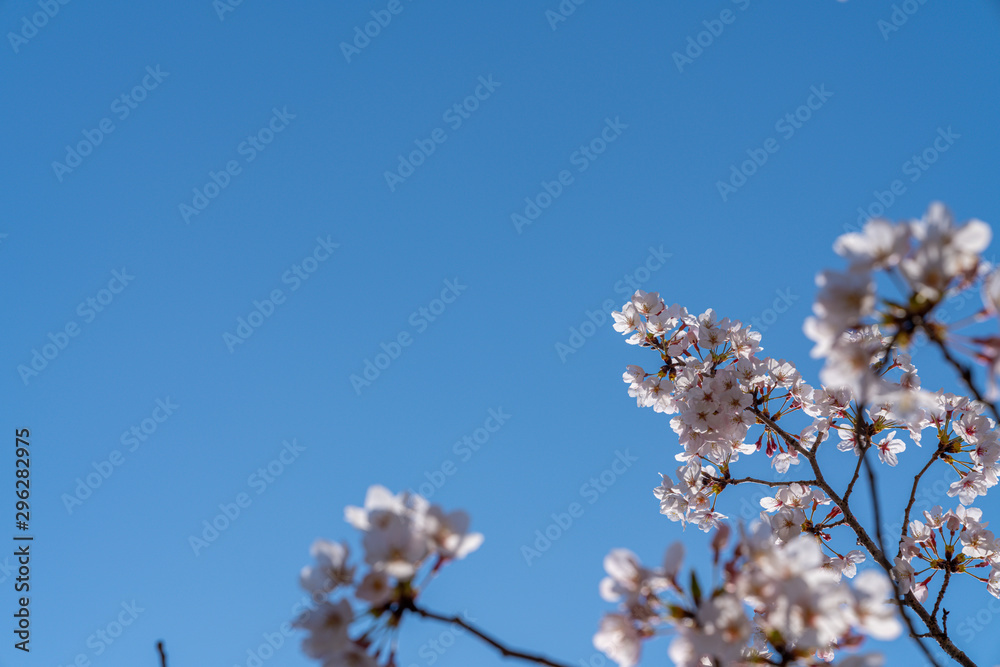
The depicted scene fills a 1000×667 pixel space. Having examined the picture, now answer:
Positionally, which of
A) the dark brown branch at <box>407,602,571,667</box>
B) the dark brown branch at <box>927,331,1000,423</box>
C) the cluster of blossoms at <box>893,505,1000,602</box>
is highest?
the cluster of blossoms at <box>893,505,1000,602</box>

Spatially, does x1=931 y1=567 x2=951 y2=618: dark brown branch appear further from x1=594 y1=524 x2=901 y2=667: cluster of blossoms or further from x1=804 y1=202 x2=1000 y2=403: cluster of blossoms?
x1=804 y1=202 x2=1000 y2=403: cluster of blossoms

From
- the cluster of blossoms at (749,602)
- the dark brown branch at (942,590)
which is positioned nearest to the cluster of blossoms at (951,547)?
the dark brown branch at (942,590)

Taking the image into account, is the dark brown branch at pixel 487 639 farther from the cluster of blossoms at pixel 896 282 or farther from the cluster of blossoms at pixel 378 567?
the cluster of blossoms at pixel 896 282

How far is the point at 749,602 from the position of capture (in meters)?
1.82

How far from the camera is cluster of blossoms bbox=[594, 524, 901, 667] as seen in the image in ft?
5.45

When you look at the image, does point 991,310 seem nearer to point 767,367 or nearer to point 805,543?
point 805,543

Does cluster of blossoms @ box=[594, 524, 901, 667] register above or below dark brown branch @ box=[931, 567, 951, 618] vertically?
below

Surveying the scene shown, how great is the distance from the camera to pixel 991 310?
1.64 m

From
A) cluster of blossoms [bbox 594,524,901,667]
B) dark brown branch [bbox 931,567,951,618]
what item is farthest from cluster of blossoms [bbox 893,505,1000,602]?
cluster of blossoms [bbox 594,524,901,667]

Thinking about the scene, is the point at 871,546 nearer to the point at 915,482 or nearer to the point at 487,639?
the point at 915,482

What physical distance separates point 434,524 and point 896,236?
150 cm

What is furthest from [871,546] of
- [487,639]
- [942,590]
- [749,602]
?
[487,639]

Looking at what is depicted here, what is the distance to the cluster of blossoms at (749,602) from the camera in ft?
5.45

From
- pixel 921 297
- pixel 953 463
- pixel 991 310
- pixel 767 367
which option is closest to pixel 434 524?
pixel 921 297
